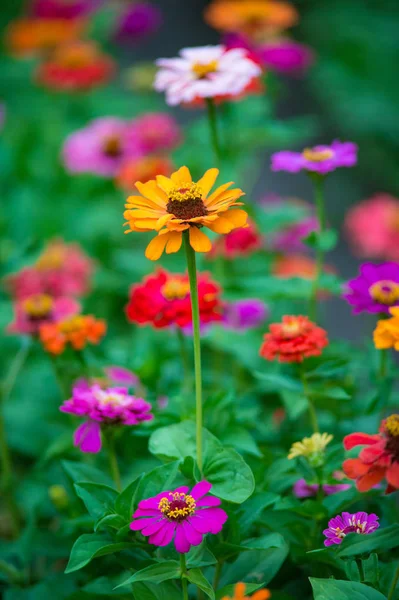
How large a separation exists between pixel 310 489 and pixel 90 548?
0.27 m

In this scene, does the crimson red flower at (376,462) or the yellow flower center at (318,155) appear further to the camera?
the yellow flower center at (318,155)

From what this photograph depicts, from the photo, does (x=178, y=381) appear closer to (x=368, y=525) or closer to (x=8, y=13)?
(x=368, y=525)

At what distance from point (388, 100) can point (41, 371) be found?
80.6 inches

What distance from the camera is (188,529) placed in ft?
2.04

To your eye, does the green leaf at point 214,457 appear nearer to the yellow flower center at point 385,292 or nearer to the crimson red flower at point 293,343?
the crimson red flower at point 293,343

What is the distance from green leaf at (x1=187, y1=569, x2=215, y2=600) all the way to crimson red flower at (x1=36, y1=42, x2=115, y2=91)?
1.65 metres

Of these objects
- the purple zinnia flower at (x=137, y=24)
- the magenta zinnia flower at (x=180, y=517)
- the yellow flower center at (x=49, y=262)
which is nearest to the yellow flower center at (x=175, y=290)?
the magenta zinnia flower at (x=180, y=517)

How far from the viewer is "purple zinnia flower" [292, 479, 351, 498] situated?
32.0 inches

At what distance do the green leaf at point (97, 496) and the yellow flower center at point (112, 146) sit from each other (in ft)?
3.42

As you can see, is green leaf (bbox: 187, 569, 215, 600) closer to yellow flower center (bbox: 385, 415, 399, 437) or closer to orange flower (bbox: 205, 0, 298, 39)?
yellow flower center (bbox: 385, 415, 399, 437)

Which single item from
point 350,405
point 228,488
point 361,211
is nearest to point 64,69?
point 361,211

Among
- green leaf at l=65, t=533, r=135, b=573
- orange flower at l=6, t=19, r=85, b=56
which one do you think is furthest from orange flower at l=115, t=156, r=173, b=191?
orange flower at l=6, t=19, r=85, b=56

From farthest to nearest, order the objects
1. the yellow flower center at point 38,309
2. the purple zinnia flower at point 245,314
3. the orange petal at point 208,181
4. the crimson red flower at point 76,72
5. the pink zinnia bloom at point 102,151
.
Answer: the crimson red flower at point 76,72
the pink zinnia bloom at point 102,151
the purple zinnia flower at point 245,314
the yellow flower center at point 38,309
the orange petal at point 208,181

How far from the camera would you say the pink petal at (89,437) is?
0.76 metres
